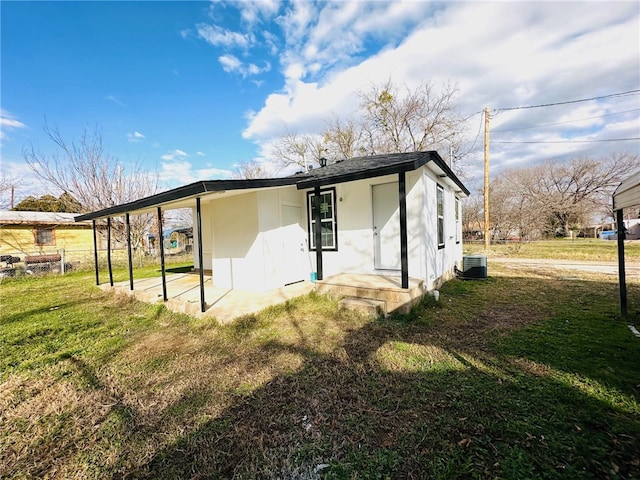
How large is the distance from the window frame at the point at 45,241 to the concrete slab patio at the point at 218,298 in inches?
550

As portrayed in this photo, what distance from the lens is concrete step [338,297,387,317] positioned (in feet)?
16.1

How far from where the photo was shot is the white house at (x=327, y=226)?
231 inches

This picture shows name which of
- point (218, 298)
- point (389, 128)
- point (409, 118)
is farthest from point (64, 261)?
point (409, 118)

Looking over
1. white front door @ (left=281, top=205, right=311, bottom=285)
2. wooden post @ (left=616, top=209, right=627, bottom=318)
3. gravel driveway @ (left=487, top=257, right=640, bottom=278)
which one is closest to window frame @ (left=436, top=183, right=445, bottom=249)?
wooden post @ (left=616, top=209, right=627, bottom=318)

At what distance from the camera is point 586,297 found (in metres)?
5.87

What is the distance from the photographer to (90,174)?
15.9m

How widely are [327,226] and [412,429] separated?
522cm

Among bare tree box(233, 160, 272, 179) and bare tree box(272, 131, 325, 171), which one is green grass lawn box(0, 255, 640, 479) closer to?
bare tree box(272, 131, 325, 171)

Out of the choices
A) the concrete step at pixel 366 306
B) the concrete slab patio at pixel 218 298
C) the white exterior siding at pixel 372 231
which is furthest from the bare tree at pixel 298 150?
the concrete step at pixel 366 306

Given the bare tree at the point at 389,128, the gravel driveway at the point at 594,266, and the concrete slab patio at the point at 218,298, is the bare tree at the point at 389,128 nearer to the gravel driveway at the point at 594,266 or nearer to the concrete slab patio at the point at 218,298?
the gravel driveway at the point at 594,266

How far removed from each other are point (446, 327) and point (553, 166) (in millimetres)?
32820

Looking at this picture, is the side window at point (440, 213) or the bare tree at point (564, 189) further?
the bare tree at point (564, 189)

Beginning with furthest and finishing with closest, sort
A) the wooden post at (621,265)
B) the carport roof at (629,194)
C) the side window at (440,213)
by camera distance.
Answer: the side window at (440,213) → the wooden post at (621,265) → the carport roof at (629,194)

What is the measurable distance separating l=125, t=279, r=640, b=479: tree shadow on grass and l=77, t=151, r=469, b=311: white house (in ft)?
10.2
